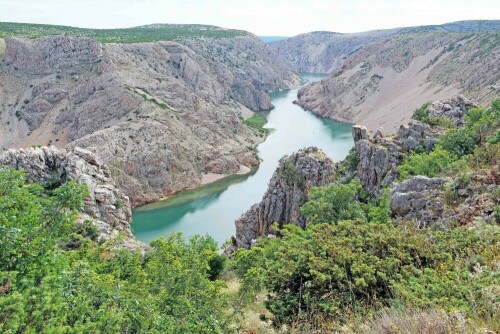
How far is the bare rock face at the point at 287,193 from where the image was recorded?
128 feet

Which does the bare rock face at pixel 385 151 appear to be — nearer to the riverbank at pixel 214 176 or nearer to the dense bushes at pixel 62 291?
the dense bushes at pixel 62 291

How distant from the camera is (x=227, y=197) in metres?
62.2

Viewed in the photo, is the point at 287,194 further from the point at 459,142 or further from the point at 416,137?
the point at 459,142

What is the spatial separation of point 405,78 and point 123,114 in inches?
2979

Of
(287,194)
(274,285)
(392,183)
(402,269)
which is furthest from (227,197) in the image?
(402,269)

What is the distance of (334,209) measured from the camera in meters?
27.7

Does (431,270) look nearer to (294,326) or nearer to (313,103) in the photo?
(294,326)

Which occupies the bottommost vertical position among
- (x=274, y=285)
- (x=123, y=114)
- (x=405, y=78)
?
(x=123, y=114)

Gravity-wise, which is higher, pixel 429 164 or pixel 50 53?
pixel 50 53

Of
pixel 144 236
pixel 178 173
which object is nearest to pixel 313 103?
pixel 178 173

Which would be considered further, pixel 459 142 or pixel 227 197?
pixel 227 197

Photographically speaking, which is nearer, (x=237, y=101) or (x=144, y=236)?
(x=144, y=236)

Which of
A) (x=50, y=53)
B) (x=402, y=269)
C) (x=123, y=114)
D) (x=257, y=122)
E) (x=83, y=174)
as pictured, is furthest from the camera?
(x=257, y=122)

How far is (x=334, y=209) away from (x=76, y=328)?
892 inches
